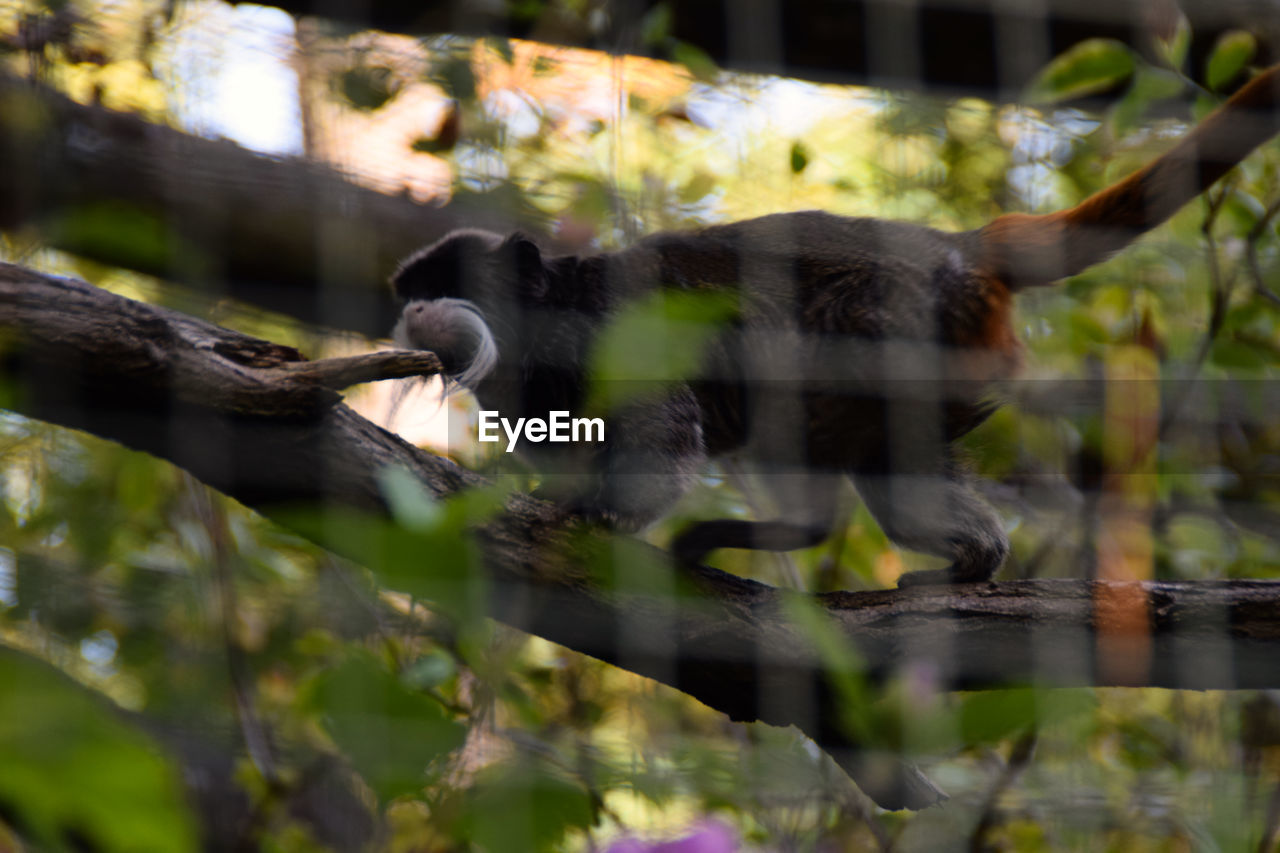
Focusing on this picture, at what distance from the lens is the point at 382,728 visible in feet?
2.28

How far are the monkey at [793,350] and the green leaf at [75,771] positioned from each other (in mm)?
663

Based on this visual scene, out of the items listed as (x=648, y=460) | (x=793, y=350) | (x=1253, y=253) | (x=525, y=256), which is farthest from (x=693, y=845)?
(x=1253, y=253)

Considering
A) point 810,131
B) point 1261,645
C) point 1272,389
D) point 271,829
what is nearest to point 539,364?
point 810,131

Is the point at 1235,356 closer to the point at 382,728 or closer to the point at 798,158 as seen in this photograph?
the point at 798,158

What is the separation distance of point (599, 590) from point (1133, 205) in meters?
0.77

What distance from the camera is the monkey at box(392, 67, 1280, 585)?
1.21 metres

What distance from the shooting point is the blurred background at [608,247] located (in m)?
1.22

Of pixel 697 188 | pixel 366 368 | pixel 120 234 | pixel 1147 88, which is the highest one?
pixel 1147 88

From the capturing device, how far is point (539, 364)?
1.35 metres

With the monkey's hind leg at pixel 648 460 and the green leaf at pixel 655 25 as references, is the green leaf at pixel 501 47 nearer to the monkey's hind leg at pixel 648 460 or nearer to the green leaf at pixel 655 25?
the green leaf at pixel 655 25

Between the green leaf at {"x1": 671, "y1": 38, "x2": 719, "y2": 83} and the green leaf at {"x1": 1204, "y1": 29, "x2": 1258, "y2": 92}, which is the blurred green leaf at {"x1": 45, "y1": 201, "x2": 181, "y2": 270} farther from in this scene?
the green leaf at {"x1": 1204, "y1": 29, "x2": 1258, "y2": 92}

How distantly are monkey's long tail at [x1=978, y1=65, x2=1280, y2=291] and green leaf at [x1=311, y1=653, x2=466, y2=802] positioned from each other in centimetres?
92

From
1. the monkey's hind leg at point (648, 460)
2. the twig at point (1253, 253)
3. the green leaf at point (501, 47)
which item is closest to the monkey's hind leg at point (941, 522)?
the monkey's hind leg at point (648, 460)

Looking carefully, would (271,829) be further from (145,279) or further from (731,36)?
(731,36)
